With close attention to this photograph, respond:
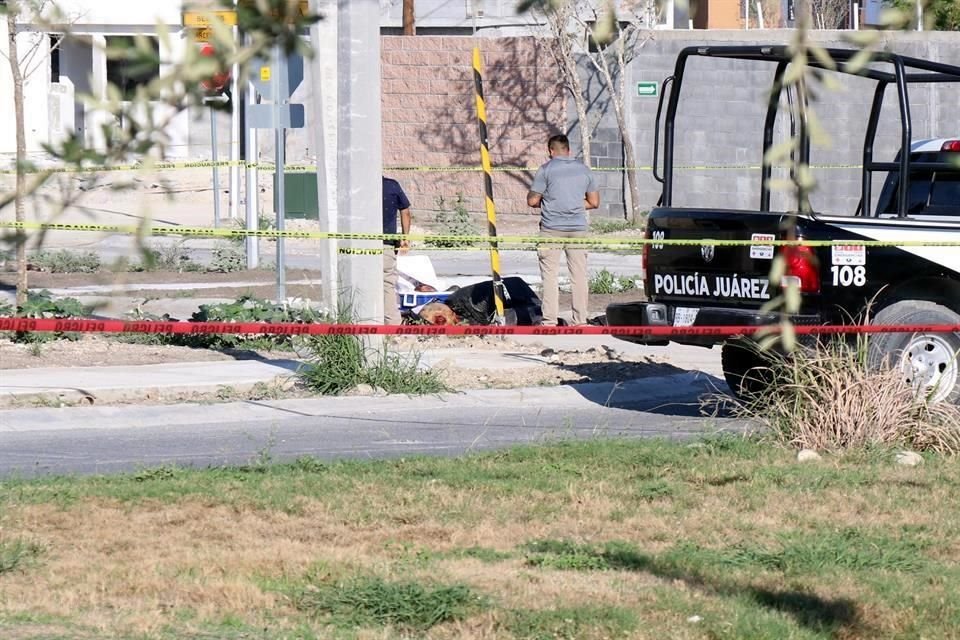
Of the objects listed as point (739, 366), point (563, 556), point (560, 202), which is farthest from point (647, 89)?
point (563, 556)

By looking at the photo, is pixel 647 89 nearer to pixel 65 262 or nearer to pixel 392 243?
pixel 65 262

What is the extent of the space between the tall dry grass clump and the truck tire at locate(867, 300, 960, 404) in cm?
67

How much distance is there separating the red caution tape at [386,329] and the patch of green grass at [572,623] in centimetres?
191

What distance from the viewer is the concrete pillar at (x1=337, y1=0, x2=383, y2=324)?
34.4ft

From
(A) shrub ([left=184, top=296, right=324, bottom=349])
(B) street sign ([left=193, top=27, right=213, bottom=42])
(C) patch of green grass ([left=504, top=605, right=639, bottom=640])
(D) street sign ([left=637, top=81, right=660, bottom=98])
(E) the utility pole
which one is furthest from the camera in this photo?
(E) the utility pole

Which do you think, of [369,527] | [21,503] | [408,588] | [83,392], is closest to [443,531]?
[369,527]

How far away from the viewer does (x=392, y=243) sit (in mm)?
13609

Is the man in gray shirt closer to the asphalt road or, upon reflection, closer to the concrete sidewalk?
the concrete sidewalk

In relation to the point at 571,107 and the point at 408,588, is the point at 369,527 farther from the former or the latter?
the point at 571,107

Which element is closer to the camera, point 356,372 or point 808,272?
point 808,272

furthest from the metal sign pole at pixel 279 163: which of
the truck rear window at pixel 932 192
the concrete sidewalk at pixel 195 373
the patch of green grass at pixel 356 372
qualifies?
the truck rear window at pixel 932 192

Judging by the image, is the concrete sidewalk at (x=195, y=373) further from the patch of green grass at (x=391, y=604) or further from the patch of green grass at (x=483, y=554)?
the patch of green grass at (x=391, y=604)

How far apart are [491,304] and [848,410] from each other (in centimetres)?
601

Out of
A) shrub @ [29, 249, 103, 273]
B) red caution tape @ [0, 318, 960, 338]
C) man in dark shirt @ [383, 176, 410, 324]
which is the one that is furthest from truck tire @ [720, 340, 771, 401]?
shrub @ [29, 249, 103, 273]
